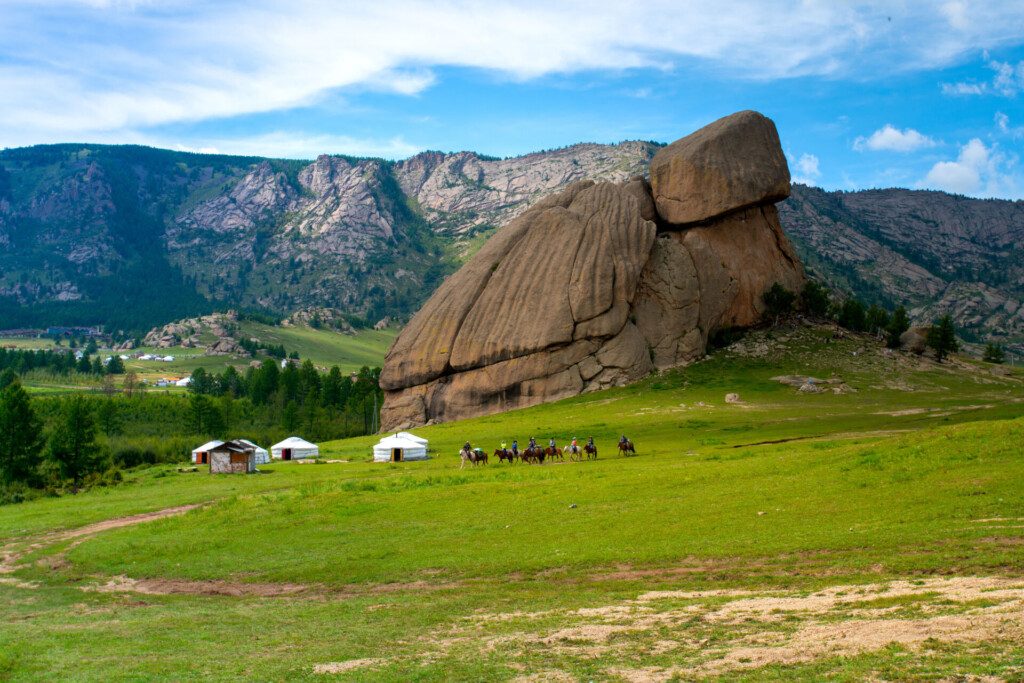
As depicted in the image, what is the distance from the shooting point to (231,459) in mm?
76125

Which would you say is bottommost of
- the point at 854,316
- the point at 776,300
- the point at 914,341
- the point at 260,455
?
the point at 260,455

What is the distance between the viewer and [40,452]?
8831 centimetres

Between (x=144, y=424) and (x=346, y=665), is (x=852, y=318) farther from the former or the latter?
(x=346, y=665)

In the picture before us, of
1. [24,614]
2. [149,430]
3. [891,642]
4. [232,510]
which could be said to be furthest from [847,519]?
[149,430]

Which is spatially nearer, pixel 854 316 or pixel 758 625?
pixel 758 625

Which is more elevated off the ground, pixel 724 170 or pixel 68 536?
pixel 724 170

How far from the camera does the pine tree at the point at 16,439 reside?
79.7 metres

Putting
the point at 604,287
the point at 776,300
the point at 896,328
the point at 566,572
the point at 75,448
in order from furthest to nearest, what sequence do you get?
1. the point at 776,300
2. the point at 896,328
3. the point at 604,287
4. the point at 75,448
5. the point at 566,572

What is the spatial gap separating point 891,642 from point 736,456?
34.2m

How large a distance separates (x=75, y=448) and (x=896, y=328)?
10575 cm

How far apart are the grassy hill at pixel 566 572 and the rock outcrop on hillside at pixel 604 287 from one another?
4654cm

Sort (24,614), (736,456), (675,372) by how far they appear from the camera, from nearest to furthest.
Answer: (24,614)
(736,456)
(675,372)

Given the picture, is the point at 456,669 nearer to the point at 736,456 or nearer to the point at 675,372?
the point at 736,456

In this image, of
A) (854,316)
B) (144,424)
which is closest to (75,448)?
(144,424)
